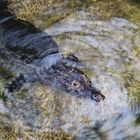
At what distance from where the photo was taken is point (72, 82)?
6395 mm

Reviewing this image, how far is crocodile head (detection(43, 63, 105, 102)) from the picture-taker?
6223mm

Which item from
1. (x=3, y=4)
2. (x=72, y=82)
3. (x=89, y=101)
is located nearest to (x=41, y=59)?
(x=72, y=82)

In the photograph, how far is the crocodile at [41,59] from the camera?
6.32 m

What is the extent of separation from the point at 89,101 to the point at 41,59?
1245 millimetres

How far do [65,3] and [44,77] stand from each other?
5.87 feet

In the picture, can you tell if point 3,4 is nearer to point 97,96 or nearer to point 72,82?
point 72,82

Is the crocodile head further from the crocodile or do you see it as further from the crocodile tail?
the crocodile tail

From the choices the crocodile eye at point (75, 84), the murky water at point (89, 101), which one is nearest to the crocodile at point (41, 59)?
the crocodile eye at point (75, 84)

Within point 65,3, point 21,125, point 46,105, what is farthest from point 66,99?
point 65,3

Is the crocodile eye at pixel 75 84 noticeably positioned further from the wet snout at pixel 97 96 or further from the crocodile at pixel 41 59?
the wet snout at pixel 97 96

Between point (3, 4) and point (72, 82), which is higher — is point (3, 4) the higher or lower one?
the higher one

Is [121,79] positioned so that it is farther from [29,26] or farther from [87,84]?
[29,26]

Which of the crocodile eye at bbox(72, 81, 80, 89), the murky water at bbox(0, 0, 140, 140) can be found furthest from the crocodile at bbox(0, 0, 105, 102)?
the murky water at bbox(0, 0, 140, 140)

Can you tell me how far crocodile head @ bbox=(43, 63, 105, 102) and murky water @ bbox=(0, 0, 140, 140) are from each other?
0.11m
